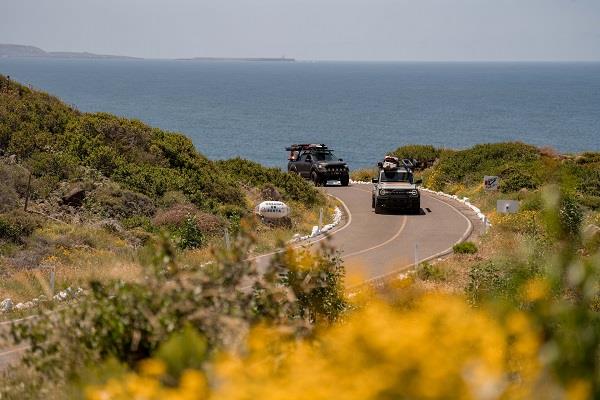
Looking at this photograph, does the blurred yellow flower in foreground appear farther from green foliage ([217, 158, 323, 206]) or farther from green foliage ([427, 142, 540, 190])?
green foliage ([427, 142, 540, 190])

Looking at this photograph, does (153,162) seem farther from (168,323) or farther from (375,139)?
(375,139)

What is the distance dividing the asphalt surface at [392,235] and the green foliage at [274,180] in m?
1.75

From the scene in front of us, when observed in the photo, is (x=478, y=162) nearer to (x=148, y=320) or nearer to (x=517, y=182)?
(x=517, y=182)

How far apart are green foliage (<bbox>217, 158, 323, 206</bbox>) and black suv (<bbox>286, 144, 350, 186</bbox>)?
5662 mm

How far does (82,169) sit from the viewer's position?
1199 inches

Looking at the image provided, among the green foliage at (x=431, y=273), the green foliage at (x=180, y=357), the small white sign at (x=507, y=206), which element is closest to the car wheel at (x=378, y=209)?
the small white sign at (x=507, y=206)

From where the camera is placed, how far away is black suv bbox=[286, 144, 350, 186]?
45.9 metres

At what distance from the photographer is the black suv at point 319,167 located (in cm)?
4594

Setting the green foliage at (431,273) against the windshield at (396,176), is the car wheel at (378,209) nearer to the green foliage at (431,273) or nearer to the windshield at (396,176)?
the windshield at (396,176)

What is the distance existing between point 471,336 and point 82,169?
26.3 metres

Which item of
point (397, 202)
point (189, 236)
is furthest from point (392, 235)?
point (189, 236)

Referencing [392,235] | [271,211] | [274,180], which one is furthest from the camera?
[274,180]

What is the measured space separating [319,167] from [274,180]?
7.79 m

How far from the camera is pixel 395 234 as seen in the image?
2970 centimetres
